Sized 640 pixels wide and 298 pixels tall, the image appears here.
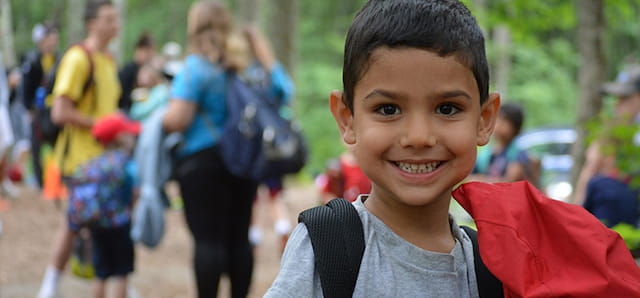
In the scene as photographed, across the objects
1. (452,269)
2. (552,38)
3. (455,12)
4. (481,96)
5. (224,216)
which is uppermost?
(455,12)

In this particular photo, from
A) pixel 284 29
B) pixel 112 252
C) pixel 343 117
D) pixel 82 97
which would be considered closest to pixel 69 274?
pixel 112 252

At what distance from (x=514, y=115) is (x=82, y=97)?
3311 millimetres

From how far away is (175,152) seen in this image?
18.1 feet

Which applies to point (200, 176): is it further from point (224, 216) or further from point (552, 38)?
point (552, 38)

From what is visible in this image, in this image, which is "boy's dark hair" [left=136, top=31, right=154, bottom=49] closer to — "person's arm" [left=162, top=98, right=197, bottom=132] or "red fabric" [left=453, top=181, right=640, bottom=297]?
"person's arm" [left=162, top=98, right=197, bottom=132]

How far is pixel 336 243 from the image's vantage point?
80.9 inches

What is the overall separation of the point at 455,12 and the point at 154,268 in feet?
24.8

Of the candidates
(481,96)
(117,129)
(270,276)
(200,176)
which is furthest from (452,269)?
(270,276)

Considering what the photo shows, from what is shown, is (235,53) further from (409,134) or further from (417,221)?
(409,134)

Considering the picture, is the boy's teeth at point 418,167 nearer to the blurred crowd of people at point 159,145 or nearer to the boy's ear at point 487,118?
the boy's ear at point 487,118

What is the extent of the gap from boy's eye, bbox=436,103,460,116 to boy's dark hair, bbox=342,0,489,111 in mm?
106

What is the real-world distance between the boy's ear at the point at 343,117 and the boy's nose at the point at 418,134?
203 mm

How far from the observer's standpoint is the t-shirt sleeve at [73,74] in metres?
6.46

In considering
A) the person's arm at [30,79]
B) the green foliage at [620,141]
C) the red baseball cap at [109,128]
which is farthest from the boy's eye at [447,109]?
the person's arm at [30,79]
